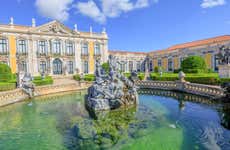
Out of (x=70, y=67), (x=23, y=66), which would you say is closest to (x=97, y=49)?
(x=70, y=67)

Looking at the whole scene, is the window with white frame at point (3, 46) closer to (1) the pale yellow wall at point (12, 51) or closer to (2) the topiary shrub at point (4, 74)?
(1) the pale yellow wall at point (12, 51)

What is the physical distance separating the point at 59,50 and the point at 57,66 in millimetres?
2956

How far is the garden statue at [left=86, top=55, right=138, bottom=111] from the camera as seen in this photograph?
9.49 m

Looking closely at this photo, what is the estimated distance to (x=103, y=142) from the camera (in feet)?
18.6

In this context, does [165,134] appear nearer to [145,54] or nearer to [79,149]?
[79,149]

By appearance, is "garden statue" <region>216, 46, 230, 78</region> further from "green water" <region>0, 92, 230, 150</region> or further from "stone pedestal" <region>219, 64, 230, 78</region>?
"green water" <region>0, 92, 230, 150</region>

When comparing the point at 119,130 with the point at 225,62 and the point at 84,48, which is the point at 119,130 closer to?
the point at 225,62

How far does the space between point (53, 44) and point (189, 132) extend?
2942 centimetres

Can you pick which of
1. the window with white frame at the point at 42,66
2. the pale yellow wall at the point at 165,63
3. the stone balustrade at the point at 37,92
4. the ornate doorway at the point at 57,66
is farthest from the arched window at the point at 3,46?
the pale yellow wall at the point at 165,63

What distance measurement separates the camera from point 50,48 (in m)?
31.3

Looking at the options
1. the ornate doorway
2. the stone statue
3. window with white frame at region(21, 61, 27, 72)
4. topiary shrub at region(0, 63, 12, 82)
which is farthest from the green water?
the ornate doorway

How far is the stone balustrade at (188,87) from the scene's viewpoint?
11669 mm

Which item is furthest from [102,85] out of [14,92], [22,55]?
[22,55]

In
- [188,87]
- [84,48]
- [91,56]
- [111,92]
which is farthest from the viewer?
[91,56]
